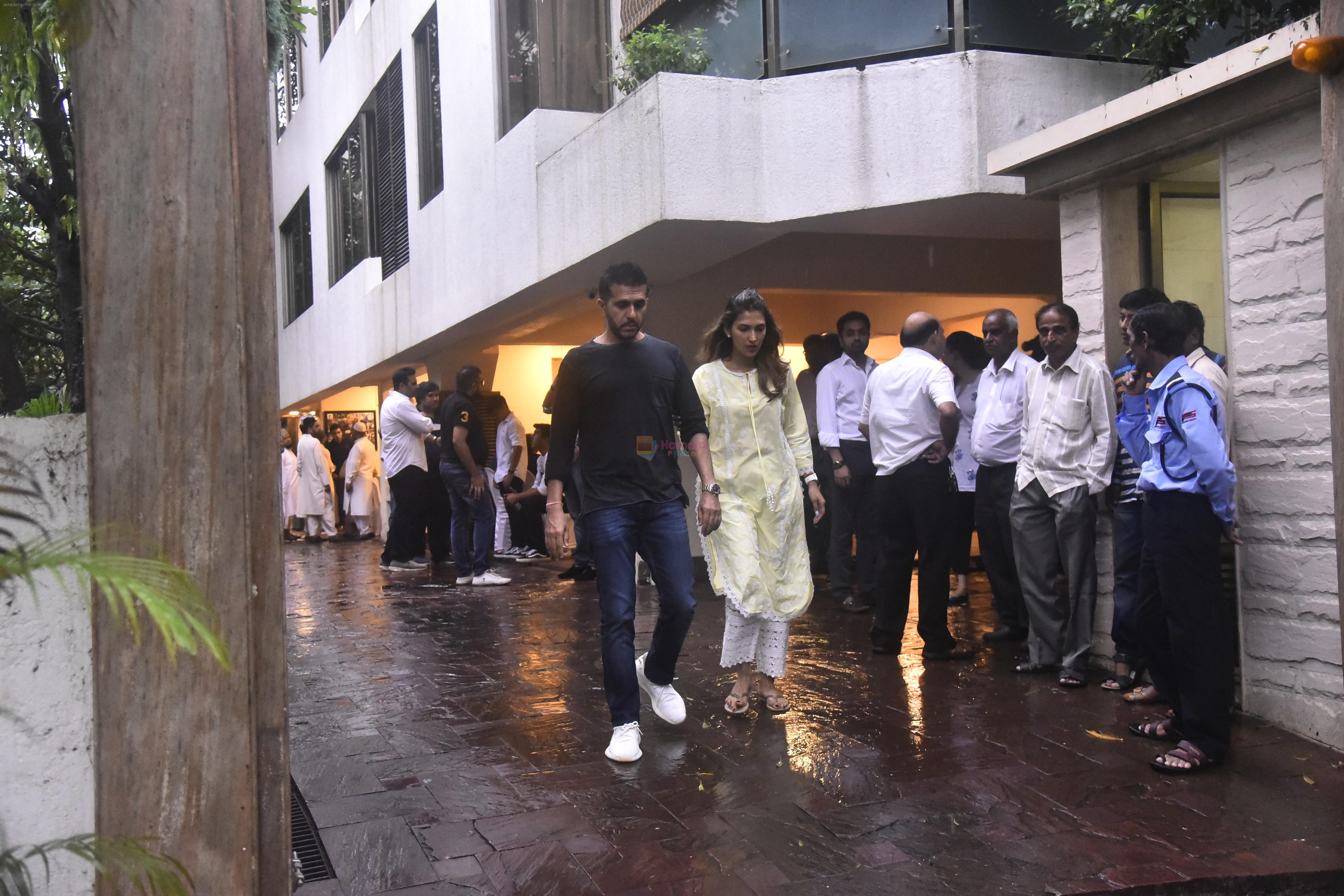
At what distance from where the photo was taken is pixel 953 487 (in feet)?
21.6

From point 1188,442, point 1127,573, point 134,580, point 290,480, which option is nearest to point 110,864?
point 134,580

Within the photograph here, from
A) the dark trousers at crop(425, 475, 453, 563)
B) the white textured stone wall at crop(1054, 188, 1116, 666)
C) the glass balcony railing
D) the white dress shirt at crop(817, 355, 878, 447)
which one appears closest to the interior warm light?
the white textured stone wall at crop(1054, 188, 1116, 666)

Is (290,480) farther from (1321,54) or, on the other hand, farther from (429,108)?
(1321,54)

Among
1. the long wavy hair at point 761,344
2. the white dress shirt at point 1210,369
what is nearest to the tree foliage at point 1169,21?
the white dress shirt at point 1210,369

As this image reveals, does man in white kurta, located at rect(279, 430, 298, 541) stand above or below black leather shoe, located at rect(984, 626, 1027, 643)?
above

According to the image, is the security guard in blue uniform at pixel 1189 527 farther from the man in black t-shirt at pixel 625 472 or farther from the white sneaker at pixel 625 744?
the white sneaker at pixel 625 744

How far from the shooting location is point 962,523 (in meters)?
7.27

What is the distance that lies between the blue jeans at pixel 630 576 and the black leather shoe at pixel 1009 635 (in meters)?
2.74

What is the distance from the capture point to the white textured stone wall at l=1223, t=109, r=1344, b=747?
479cm

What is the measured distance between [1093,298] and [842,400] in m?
2.45

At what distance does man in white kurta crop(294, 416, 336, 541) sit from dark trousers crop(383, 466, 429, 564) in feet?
23.7

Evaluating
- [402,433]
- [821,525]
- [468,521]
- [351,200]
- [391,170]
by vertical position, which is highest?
[351,200]

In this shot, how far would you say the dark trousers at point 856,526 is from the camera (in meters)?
8.34

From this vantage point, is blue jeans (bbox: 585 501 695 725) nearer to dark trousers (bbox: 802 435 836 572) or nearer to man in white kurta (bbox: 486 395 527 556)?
dark trousers (bbox: 802 435 836 572)
